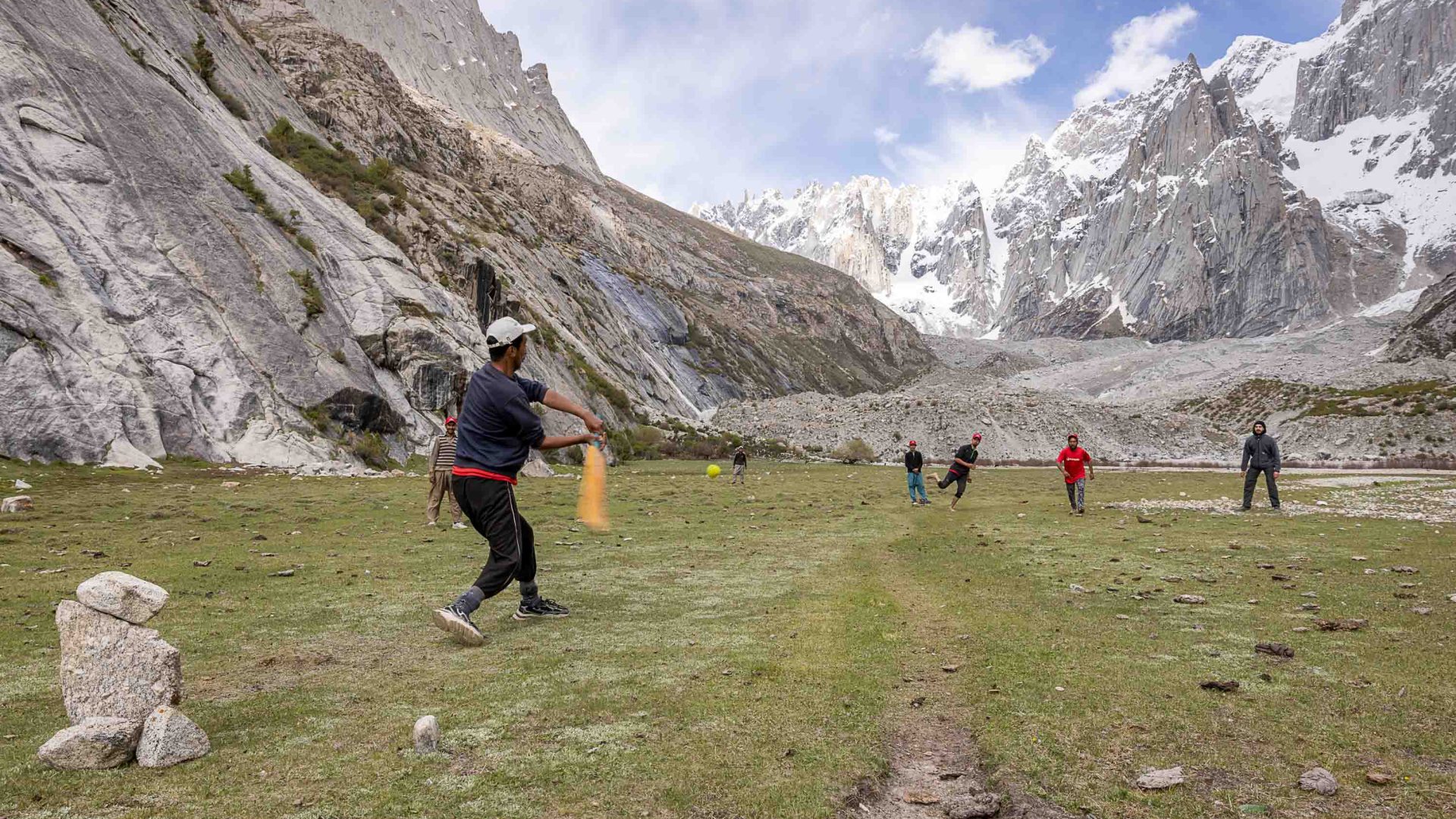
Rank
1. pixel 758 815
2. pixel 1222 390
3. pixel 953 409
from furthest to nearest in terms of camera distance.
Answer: pixel 1222 390
pixel 953 409
pixel 758 815

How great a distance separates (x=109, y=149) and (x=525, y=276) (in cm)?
4359

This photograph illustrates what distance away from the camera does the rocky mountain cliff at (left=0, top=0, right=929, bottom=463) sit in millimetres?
31219

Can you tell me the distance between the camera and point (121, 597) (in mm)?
5797

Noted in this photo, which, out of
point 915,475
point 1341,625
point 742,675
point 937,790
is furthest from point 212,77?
point 1341,625

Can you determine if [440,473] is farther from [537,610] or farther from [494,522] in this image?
[494,522]

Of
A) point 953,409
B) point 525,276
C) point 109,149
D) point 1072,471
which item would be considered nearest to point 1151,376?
point 953,409

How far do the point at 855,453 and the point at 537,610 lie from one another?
60.6m

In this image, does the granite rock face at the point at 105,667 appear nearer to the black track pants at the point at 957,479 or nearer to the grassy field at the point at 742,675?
the grassy field at the point at 742,675

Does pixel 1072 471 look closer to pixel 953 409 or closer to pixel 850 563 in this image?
pixel 850 563

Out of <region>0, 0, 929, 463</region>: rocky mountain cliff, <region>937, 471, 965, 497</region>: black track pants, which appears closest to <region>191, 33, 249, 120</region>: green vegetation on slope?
<region>0, 0, 929, 463</region>: rocky mountain cliff

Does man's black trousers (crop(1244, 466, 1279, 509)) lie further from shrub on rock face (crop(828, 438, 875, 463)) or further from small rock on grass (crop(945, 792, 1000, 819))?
shrub on rock face (crop(828, 438, 875, 463))

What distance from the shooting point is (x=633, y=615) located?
33.5 ft

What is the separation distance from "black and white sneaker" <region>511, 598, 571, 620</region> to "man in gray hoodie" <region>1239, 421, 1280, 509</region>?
2259cm

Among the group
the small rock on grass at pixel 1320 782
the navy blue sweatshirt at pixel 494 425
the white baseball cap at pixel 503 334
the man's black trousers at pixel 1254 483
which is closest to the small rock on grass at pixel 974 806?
the small rock on grass at pixel 1320 782
